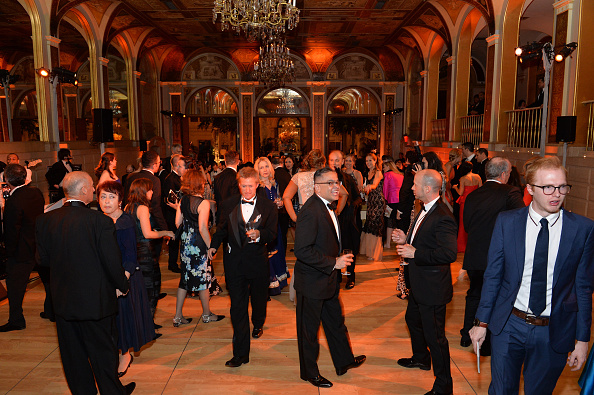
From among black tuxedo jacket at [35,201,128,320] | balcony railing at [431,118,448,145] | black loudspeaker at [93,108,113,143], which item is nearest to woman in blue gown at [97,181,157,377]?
black tuxedo jacket at [35,201,128,320]

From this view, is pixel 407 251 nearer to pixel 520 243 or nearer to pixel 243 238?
pixel 520 243

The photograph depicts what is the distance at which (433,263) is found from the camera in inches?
114

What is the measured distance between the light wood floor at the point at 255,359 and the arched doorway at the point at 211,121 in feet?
43.9

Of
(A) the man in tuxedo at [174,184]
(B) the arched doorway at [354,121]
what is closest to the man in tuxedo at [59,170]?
(A) the man in tuxedo at [174,184]

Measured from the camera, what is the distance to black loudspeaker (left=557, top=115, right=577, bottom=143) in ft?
21.3

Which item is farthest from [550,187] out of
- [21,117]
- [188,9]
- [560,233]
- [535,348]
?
[21,117]

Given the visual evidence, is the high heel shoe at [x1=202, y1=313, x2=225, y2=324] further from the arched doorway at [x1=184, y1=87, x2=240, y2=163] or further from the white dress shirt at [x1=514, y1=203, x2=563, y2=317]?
the arched doorway at [x1=184, y1=87, x2=240, y2=163]

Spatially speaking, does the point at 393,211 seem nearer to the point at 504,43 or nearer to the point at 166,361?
the point at 166,361

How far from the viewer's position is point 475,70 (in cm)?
1841

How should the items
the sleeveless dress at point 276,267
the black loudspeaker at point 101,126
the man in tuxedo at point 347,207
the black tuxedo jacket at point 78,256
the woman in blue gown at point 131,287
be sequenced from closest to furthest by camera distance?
the black tuxedo jacket at point 78,256
the woman in blue gown at point 131,287
the man in tuxedo at point 347,207
the sleeveless dress at point 276,267
the black loudspeaker at point 101,126

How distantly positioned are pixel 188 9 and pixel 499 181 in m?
10.8

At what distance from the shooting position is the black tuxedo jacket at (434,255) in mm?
2879

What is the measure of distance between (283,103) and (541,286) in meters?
16.3

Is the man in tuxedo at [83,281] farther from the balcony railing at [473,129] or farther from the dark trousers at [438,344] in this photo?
the balcony railing at [473,129]
